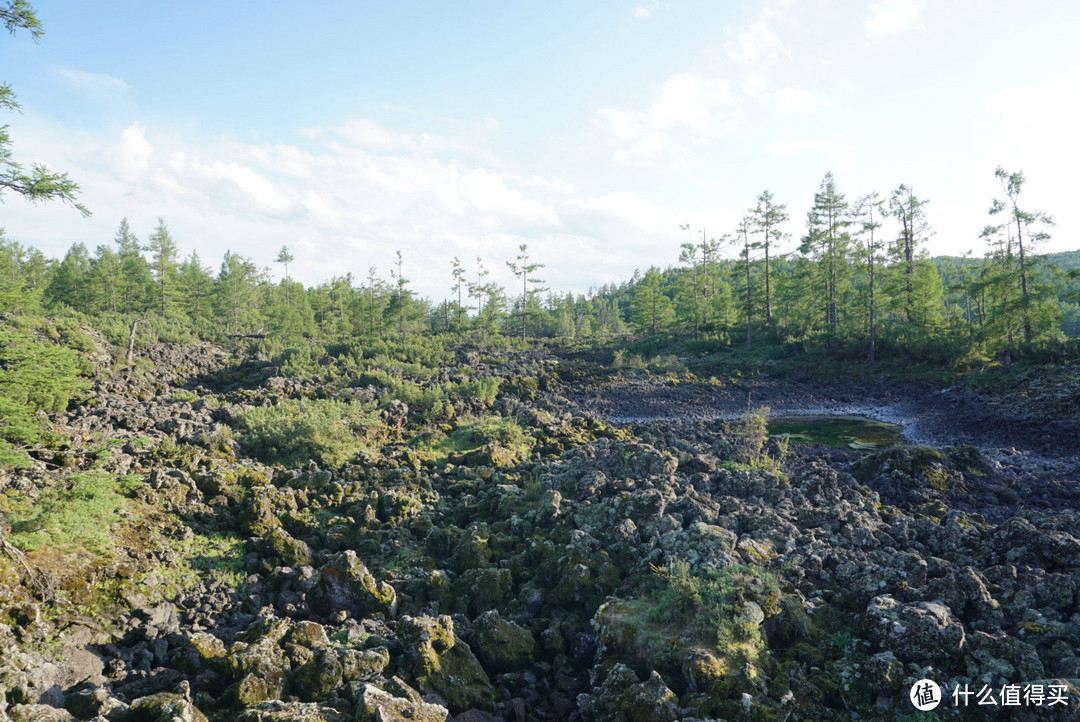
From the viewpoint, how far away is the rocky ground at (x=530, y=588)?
4.82 meters

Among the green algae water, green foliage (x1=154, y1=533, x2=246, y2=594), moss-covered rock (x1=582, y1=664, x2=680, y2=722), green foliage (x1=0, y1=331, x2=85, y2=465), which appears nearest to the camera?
moss-covered rock (x1=582, y1=664, x2=680, y2=722)

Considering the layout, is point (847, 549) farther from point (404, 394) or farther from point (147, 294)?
point (147, 294)

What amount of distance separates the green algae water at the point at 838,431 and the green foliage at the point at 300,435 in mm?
12910

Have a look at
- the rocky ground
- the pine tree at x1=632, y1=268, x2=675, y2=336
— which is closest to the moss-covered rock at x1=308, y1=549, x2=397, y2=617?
the rocky ground

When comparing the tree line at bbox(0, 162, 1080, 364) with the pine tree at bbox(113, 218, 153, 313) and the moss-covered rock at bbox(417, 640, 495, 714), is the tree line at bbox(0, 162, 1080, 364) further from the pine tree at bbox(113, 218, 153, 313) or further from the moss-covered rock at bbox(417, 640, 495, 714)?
the moss-covered rock at bbox(417, 640, 495, 714)

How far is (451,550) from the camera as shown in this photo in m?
8.54

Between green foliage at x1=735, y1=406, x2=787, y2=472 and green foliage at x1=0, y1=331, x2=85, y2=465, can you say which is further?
green foliage at x1=735, y1=406, x2=787, y2=472

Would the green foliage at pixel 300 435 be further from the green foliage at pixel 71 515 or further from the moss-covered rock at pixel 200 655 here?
the moss-covered rock at pixel 200 655

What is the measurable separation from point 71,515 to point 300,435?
19.4 ft

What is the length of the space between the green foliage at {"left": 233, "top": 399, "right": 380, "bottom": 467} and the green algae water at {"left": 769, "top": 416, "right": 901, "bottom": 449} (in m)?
12.9

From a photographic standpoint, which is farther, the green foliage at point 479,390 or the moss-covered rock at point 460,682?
the green foliage at point 479,390

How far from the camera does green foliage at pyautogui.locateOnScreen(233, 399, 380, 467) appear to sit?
12281mm

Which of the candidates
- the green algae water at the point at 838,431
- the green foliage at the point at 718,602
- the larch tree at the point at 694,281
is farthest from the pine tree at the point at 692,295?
the green foliage at the point at 718,602

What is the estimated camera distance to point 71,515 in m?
6.78
